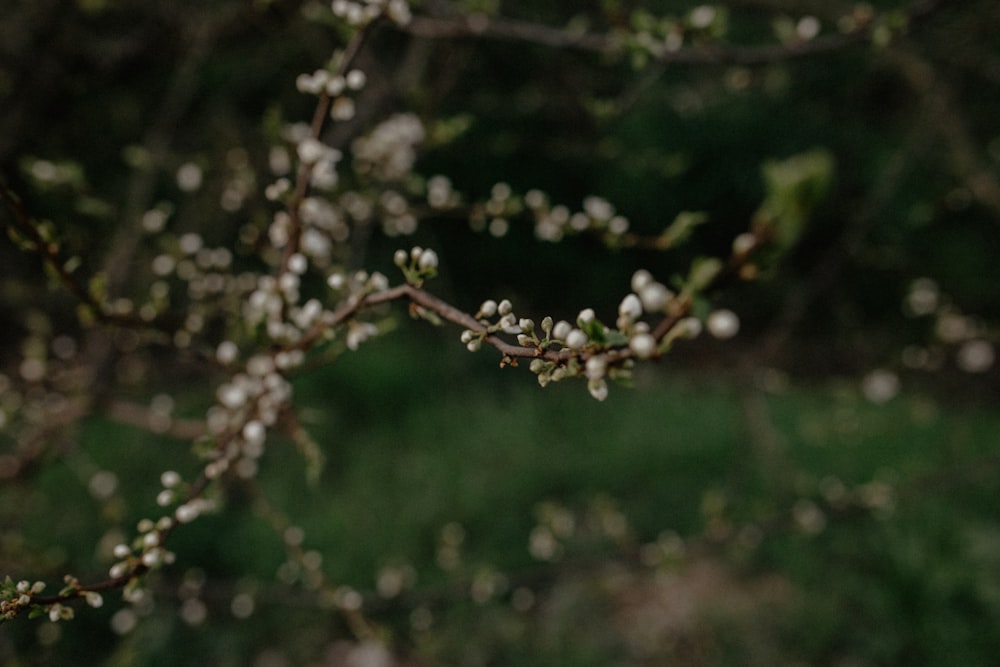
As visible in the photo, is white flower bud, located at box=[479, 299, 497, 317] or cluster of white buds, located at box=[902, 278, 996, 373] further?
cluster of white buds, located at box=[902, 278, 996, 373]

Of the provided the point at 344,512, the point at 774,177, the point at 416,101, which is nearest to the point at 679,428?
the point at 344,512

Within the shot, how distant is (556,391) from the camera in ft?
16.9

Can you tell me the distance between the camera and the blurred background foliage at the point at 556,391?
2.93m

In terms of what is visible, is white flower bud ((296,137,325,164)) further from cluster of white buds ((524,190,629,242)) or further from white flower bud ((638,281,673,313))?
white flower bud ((638,281,673,313))

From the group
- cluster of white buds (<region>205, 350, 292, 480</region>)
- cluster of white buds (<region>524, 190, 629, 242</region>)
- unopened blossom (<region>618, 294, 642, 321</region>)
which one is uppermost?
unopened blossom (<region>618, 294, 642, 321</region>)

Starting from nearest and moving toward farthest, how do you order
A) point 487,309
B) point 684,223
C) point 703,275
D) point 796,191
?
1. point 796,191
2. point 703,275
3. point 487,309
4. point 684,223

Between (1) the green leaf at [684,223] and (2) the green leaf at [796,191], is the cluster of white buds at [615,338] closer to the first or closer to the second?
(2) the green leaf at [796,191]

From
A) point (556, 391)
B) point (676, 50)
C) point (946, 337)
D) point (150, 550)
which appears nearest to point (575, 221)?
point (676, 50)

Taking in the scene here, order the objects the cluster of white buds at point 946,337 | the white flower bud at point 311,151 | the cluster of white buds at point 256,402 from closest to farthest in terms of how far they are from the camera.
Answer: the white flower bud at point 311,151 < the cluster of white buds at point 256,402 < the cluster of white buds at point 946,337

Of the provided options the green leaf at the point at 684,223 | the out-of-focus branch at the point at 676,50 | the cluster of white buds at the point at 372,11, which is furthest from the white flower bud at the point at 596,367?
the out-of-focus branch at the point at 676,50

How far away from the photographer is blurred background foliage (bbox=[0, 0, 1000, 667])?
2.93 metres

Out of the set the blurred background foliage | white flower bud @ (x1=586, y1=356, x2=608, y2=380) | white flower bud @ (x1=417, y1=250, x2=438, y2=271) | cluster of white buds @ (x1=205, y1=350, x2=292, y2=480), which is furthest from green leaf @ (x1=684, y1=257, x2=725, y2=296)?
the blurred background foliage

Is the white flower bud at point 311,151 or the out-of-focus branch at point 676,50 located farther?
the out-of-focus branch at point 676,50

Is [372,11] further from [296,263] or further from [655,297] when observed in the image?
[655,297]
